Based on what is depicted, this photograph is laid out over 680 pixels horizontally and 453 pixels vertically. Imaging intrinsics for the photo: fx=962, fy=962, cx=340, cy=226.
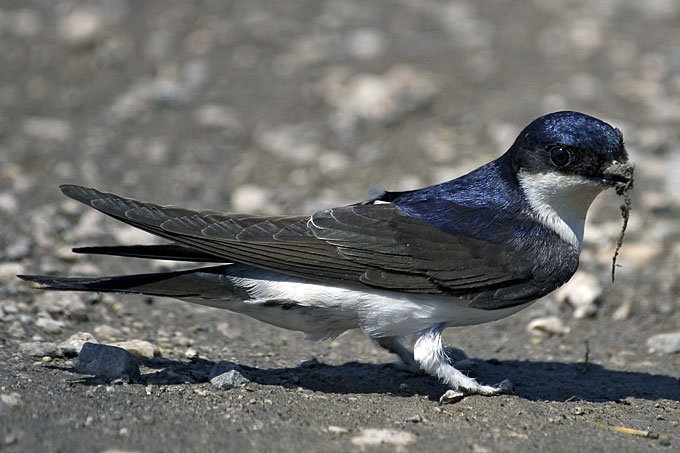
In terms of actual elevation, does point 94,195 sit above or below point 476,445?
above

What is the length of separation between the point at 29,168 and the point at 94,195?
10.4ft

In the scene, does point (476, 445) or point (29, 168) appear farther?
point (29, 168)

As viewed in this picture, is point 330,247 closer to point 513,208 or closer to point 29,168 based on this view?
point 513,208

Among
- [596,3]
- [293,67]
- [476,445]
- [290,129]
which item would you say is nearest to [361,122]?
→ [290,129]

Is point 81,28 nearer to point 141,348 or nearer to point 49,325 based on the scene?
point 49,325

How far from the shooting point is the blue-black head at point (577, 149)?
144 inches

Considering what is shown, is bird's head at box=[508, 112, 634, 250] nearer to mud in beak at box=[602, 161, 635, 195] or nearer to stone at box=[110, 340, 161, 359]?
mud in beak at box=[602, 161, 635, 195]

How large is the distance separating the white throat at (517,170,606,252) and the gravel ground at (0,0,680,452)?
0.68m

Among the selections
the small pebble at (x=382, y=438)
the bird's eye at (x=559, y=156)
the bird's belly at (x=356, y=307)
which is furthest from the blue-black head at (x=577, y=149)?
the small pebble at (x=382, y=438)

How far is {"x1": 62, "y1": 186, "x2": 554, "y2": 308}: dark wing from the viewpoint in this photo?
12.1 ft

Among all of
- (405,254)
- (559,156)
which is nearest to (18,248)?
(405,254)

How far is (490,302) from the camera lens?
373cm

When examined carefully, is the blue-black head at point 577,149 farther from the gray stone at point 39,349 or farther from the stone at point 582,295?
the gray stone at point 39,349

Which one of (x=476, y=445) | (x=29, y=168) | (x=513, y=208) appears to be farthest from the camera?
(x=29, y=168)
